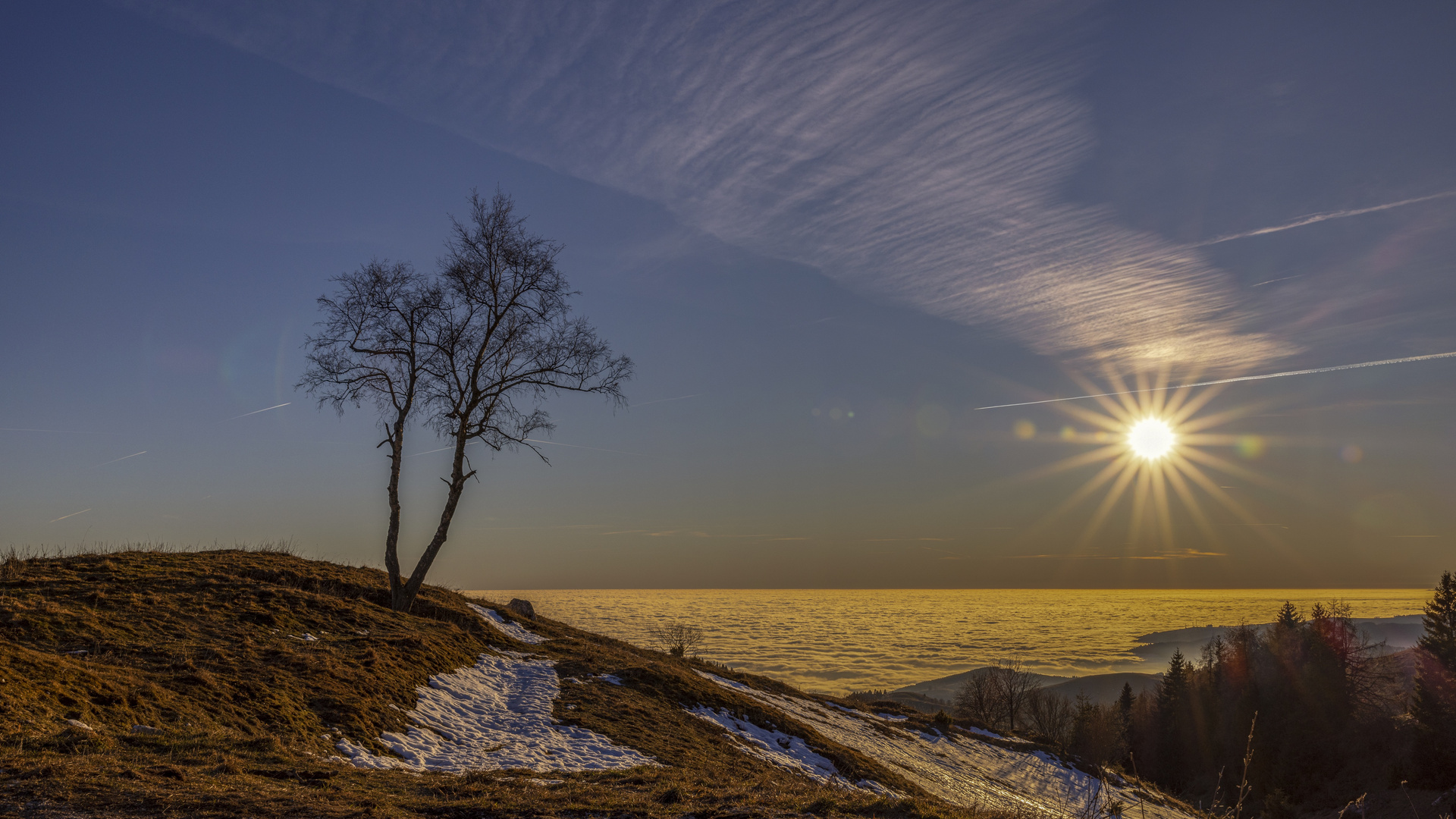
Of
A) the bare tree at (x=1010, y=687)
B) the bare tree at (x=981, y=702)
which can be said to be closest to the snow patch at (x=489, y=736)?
the bare tree at (x=981, y=702)

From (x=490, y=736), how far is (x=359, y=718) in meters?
2.82

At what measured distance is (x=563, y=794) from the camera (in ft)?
32.2

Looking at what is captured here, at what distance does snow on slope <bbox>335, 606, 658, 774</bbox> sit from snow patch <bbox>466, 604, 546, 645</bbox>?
603 cm

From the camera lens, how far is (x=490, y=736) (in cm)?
1504

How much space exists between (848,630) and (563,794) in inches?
5895

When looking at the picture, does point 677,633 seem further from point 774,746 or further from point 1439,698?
point 1439,698

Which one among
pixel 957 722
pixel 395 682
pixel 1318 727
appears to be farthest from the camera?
pixel 1318 727

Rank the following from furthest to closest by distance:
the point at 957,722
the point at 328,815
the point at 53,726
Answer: the point at 957,722, the point at 53,726, the point at 328,815

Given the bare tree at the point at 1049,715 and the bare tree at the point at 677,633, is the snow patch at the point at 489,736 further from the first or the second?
the bare tree at the point at 1049,715

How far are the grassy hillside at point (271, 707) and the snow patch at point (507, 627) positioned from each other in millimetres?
1425

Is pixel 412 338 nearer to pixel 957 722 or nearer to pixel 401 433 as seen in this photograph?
pixel 401 433

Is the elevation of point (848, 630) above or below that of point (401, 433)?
below

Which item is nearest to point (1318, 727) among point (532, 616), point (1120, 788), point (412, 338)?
point (1120, 788)

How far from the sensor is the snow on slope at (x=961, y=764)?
24109mm
